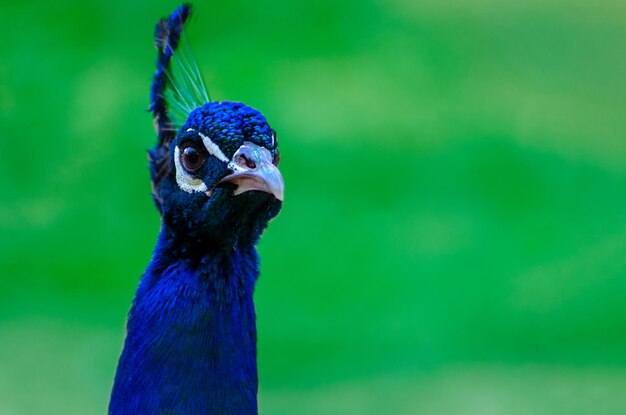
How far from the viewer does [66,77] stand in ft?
12.3

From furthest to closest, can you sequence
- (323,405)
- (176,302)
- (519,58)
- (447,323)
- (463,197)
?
(519,58)
(463,197)
(447,323)
(323,405)
(176,302)

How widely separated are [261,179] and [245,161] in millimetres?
41

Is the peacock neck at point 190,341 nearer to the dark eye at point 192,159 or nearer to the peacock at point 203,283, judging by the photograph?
the peacock at point 203,283

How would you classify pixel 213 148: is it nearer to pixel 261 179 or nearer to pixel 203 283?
pixel 261 179

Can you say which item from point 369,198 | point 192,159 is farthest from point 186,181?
point 369,198

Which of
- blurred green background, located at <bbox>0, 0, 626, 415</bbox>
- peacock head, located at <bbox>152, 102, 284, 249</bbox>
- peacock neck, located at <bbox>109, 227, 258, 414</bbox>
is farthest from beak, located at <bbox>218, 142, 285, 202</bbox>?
blurred green background, located at <bbox>0, 0, 626, 415</bbox>

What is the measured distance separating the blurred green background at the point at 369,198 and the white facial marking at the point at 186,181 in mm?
1554

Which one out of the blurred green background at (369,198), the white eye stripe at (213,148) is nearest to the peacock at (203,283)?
the white eye stripe at (213,148)

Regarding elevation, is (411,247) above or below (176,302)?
above

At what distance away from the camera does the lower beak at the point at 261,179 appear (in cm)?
154

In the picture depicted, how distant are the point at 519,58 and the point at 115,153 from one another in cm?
140

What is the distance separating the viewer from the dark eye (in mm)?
1643

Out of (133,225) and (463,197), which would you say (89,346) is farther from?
(463,197)

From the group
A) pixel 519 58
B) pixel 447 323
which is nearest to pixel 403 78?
pixel 519 58
